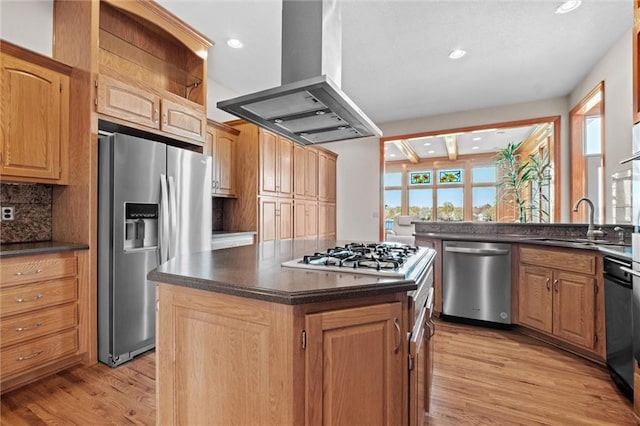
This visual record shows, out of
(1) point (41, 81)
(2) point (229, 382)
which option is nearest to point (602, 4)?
(2) point (229, 382)

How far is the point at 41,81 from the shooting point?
215cm

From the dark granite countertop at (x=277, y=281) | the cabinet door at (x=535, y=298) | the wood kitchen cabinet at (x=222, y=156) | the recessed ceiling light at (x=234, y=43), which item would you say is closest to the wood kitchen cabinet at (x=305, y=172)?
the wood kitchen cabinet at (x=222, y=156)

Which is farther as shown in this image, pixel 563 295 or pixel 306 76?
pixel 563 295

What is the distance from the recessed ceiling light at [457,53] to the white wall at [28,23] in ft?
11.6

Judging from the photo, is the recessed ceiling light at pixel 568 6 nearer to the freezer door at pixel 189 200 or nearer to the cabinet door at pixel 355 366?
the cabinet door at pixel 355 366

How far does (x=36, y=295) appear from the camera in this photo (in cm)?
199

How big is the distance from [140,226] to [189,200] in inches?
18.6

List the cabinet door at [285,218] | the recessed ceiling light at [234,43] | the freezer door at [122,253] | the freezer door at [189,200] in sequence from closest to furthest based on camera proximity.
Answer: the freezer door at [122,253] < the freezer door at [189,200] < the recessed ceiling light at [234,43] < the cabinet door at [285,218]

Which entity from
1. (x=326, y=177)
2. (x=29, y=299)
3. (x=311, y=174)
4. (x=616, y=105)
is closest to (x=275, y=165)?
(x=311, y=174)

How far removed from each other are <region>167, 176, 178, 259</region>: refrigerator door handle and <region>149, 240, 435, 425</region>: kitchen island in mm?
1523

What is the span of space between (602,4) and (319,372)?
11.4 feet

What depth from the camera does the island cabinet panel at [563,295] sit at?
2.34 meters

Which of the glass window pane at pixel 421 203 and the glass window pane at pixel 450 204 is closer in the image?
the glass window pane at pixel 450 204

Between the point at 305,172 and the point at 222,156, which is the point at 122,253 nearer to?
the point at 222,156
